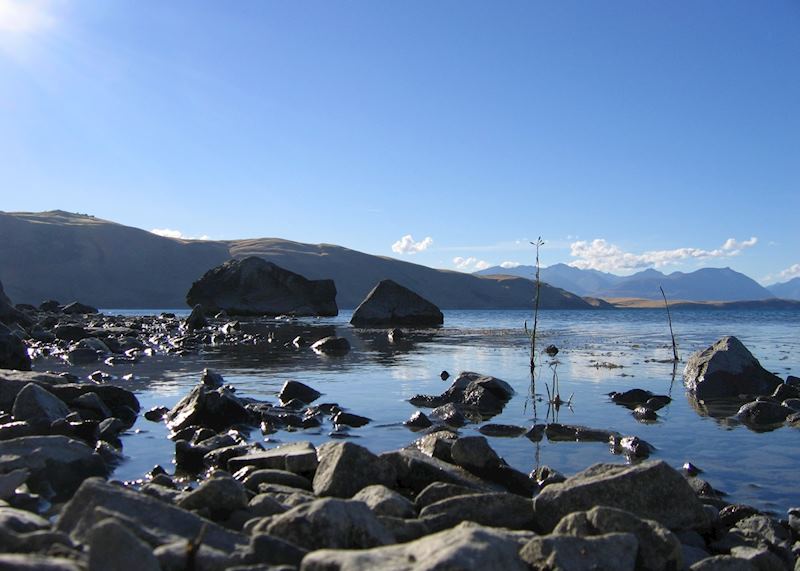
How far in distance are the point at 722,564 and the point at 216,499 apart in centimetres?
424

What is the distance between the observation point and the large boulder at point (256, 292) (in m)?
76.8

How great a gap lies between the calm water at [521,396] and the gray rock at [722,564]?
10.6 feet

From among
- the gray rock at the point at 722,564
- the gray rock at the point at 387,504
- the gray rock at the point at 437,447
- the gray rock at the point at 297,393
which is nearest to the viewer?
the gray rock at the point at 722,564

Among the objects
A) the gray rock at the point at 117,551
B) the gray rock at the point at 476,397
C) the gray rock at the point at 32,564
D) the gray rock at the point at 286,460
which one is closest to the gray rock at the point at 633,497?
the gray rock at the point at 286,460

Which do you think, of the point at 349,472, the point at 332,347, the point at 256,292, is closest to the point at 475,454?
the point at 349,472

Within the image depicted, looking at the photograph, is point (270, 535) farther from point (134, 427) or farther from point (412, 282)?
point (412, 282)

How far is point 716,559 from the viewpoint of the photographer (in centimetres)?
555

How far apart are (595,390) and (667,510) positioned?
1141cm

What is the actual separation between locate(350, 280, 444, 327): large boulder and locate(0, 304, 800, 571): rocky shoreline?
46.5 meters

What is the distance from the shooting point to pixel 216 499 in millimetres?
6250

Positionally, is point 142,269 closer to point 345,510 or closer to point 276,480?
point 276,480

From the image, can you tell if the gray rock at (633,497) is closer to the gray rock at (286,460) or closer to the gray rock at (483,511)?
the gray rock at (483,511)

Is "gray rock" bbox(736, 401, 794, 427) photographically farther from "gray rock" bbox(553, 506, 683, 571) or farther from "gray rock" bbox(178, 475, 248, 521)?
"gray rock" bbox(178, 475, 248, 521)

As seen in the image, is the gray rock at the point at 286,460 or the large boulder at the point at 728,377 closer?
the gray rock at the point at 286,460
